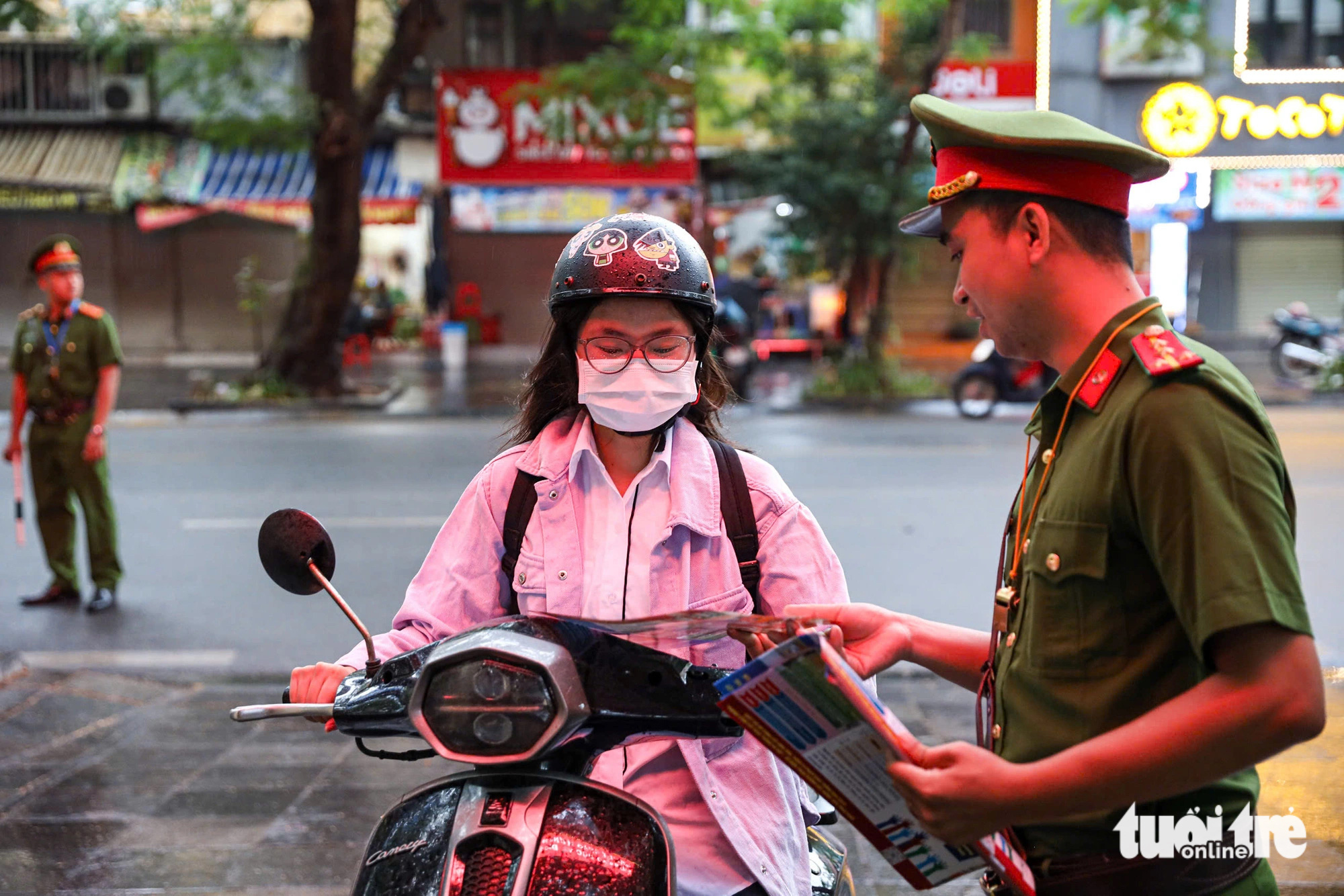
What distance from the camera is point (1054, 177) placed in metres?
1.67

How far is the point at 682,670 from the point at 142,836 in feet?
9.91

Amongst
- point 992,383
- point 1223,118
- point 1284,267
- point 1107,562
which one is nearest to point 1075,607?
point 1107,562

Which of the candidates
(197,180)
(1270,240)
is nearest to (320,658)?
(197,180)

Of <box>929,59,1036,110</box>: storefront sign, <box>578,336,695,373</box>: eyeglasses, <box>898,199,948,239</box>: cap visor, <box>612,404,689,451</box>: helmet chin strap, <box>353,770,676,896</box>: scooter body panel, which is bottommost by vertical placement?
<box>353,770,676,896</box>: scooter body panel

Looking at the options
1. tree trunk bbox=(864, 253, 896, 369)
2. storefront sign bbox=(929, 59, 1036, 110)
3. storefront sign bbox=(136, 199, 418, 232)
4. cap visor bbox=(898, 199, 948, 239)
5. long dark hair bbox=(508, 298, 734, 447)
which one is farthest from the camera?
storefront sign bbox=(136, 199, 418, 232)

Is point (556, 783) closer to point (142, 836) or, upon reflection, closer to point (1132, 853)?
point (1132, 853)

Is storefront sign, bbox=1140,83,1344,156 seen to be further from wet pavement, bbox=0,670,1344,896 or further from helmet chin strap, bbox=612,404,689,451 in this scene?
helmet chin strap, bbox=612,404,689,451

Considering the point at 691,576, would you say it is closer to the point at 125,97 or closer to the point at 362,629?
the point at 362,629

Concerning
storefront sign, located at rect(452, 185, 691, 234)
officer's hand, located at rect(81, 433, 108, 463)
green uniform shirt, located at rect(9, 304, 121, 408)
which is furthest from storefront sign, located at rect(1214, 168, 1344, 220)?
officer's hand, located at rect(81, 433, 108, 463)

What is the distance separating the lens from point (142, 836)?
418cm

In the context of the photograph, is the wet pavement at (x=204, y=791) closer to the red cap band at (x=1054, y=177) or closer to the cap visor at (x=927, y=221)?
the cap visor at (x=927, y=221)

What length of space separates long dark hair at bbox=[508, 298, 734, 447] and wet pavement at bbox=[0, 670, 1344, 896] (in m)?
1.87

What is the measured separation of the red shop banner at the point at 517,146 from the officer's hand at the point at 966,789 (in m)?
21.2

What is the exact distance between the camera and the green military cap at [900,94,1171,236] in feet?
5.38
